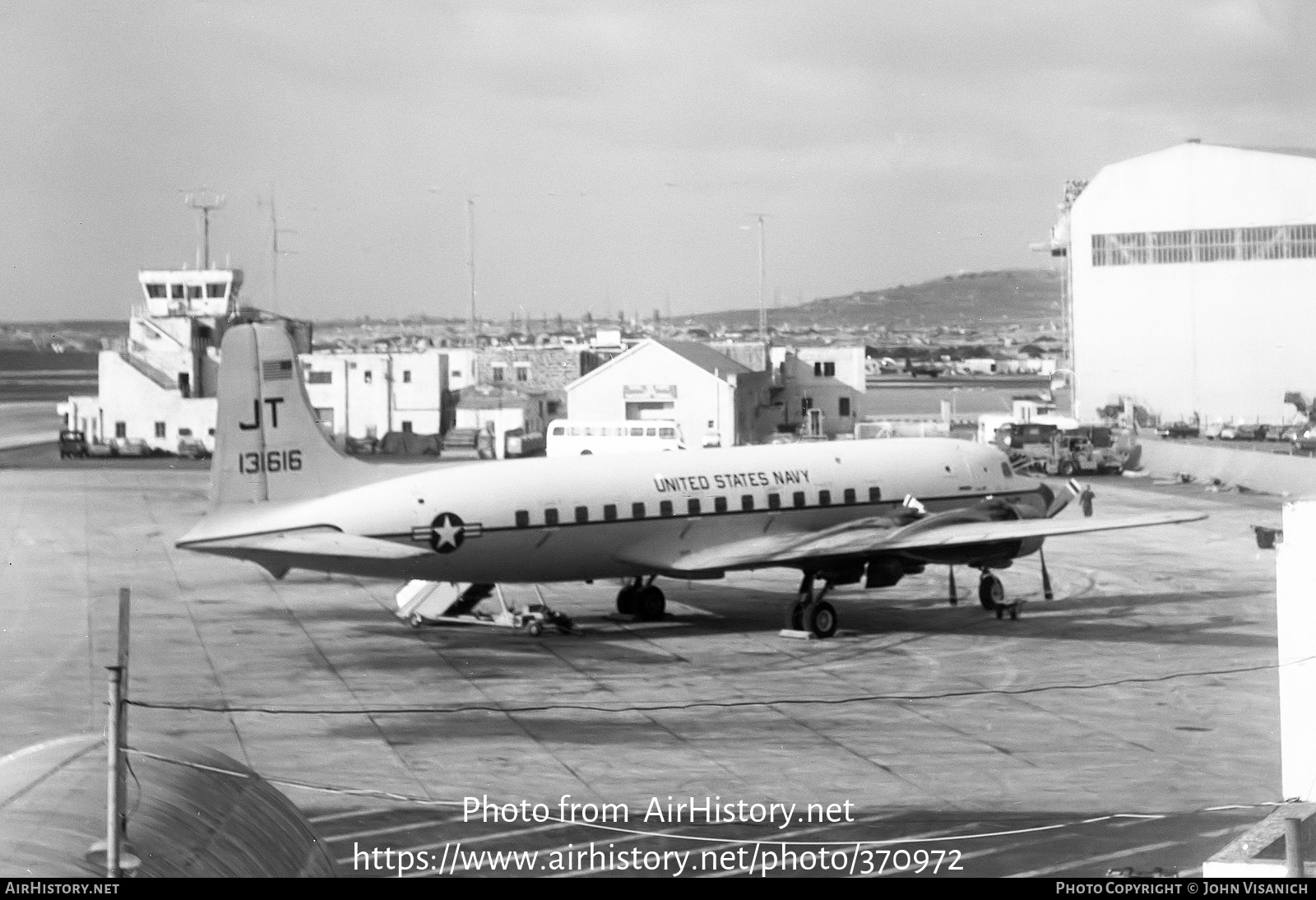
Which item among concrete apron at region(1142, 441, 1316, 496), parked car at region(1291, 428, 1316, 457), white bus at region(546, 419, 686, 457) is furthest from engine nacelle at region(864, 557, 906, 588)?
parked car at region(1291, 428, 1316, 457)

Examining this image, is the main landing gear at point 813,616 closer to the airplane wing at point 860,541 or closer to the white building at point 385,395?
the airplane wing at point 860,541

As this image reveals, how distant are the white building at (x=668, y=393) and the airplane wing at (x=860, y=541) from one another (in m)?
50.6

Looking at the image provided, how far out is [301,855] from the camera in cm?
1179

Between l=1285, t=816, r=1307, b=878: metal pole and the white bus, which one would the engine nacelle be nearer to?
l=1285, t=816, r=1307, b=878: metal pole

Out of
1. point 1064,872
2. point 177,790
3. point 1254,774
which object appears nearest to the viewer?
point 177,790

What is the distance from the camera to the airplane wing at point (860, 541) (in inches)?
1363

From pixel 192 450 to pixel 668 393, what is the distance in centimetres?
2959

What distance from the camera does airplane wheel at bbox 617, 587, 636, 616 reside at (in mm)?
37312

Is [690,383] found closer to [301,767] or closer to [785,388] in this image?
[785,388]

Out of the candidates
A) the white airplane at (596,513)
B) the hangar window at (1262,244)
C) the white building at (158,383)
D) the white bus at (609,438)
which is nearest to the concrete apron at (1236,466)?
the hangar window at (1262,244)

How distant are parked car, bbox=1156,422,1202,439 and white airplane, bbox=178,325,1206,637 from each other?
55.9 m
